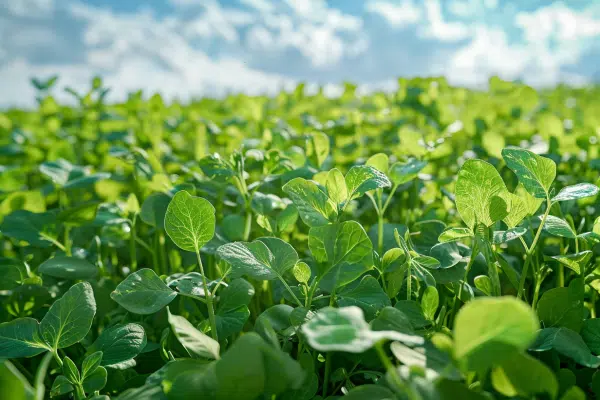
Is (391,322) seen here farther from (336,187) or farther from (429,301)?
(336,187)

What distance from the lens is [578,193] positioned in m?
0.70

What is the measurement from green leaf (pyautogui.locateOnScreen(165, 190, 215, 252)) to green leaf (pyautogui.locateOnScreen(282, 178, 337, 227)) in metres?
0.12

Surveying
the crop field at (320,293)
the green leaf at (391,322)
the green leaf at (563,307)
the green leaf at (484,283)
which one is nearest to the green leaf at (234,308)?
the crop field at (320,293)

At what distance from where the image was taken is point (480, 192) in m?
0.68

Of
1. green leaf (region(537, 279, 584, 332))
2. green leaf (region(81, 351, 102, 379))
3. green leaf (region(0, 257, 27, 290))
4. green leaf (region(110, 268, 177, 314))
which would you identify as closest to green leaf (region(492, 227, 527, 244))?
green leaf (region(537, 279, 584, 332))

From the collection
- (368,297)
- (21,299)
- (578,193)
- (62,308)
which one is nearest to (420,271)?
(368,297)

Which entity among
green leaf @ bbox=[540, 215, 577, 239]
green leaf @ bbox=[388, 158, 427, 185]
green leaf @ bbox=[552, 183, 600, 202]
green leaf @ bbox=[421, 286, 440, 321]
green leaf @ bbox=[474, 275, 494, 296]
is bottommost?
green leaf @ bbox=[421, 286, 440, 321]

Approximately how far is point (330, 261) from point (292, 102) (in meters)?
2.39

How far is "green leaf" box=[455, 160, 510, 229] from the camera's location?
0.67m

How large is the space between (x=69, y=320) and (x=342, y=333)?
418mm

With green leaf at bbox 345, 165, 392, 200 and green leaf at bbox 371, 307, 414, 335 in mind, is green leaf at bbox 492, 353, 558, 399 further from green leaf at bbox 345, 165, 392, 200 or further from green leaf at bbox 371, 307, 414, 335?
green leaf at bbox 345, 165, 392, 200

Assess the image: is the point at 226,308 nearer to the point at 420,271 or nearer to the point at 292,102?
the point at 420,271

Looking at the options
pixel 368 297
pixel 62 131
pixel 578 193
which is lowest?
pixel 62 131

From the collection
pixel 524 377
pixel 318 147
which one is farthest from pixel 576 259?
pixel 318 147
